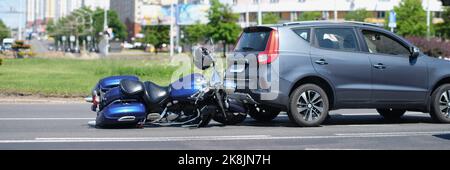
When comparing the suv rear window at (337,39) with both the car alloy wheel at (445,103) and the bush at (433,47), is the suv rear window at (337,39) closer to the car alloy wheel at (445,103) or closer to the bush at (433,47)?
the car alloy wheel at (445,103)

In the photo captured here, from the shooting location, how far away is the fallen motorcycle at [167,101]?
9758 millimetres

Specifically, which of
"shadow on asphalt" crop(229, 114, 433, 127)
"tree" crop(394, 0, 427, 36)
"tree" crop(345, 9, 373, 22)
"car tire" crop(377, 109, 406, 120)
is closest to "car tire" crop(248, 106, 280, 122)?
"shadow on asphalt" crop(229, 114, 433, 127)

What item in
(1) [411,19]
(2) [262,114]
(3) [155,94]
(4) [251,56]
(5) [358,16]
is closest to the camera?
(3) [155,94]

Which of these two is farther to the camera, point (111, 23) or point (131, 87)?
point (111, 23)

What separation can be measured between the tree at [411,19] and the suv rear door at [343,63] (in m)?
53.2

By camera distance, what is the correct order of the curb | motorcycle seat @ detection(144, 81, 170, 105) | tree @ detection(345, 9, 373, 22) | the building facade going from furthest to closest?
the building facade < tree @ detection(345, 9, 373, 22) < the curb < motorcycle seat @ detection(144, 81, 170, 105)

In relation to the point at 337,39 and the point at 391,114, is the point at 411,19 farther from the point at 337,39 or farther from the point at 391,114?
the point at 337,39

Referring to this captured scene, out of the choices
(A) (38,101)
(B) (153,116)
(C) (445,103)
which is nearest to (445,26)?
(A) (38,101)

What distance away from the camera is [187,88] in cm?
995

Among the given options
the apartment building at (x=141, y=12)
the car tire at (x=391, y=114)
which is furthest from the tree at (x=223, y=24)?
the car tire at (x=391, y=114)

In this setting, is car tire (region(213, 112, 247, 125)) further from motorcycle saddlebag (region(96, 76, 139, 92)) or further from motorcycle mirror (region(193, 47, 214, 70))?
motorcycle saddlebag (region(96, 76, 139, 92))

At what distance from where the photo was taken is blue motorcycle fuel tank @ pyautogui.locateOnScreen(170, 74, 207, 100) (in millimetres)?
9914

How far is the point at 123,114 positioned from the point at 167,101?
724 millimetres

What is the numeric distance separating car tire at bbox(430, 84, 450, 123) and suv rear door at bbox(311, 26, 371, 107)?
1299 millimetres
